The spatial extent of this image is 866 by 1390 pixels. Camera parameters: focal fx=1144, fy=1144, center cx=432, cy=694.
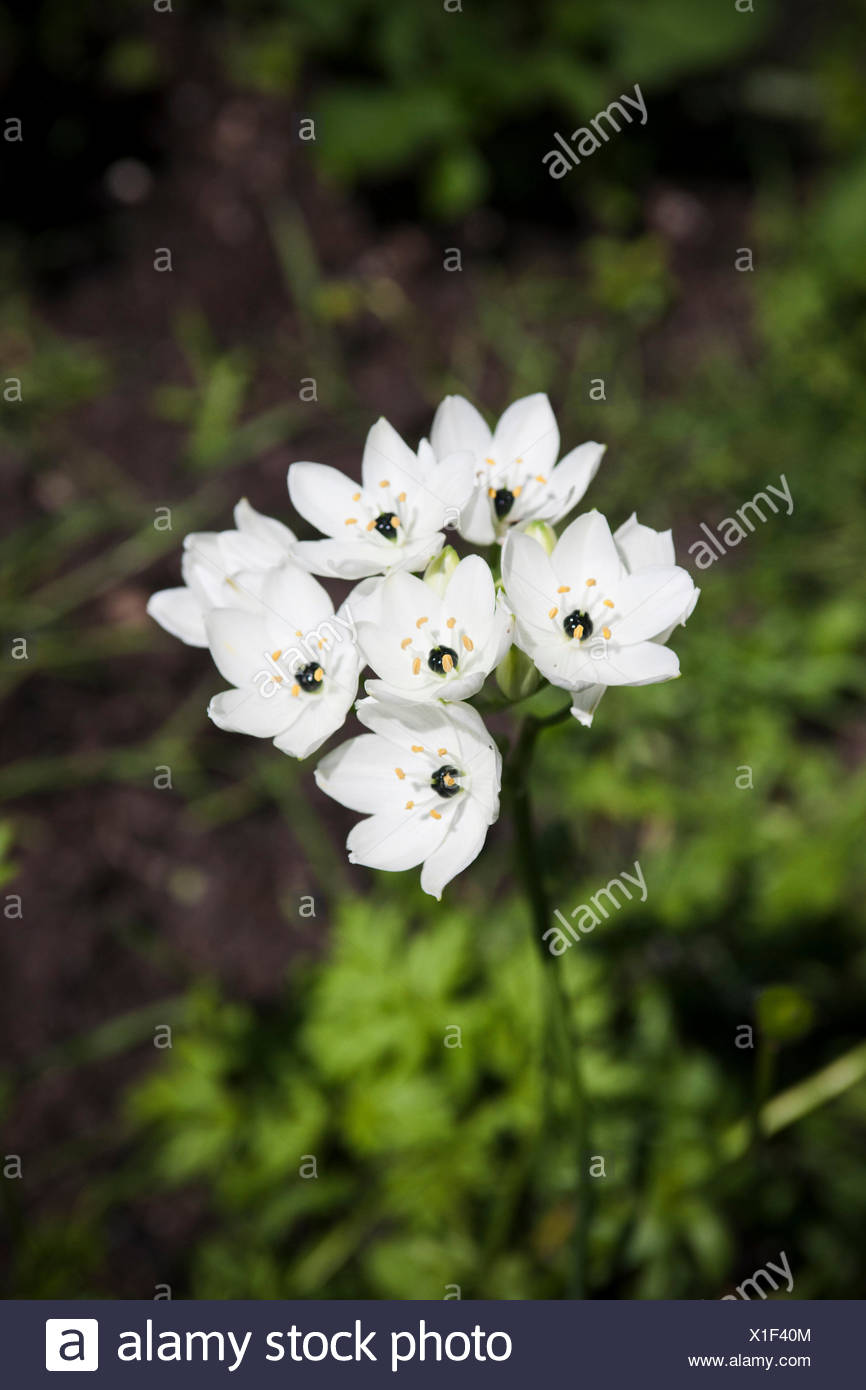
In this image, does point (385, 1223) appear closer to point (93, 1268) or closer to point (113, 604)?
point (93, 1268)

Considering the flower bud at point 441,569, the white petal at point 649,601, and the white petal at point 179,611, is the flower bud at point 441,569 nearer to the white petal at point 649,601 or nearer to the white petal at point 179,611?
the white petal at point 649,601

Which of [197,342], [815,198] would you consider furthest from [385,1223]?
[815,198]

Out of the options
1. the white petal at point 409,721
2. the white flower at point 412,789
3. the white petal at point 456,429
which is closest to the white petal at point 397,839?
the white flower at point 412,789

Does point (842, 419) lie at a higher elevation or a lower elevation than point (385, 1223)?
higher

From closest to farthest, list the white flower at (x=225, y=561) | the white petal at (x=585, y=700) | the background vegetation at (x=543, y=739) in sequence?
the white petal at (x=585, y=700)
the white flower at (x=225, y=561)
the background vegetation at (x=543, y=739)

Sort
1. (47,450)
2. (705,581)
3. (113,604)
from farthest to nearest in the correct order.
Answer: (47,450)
(113,604)
(705,581)

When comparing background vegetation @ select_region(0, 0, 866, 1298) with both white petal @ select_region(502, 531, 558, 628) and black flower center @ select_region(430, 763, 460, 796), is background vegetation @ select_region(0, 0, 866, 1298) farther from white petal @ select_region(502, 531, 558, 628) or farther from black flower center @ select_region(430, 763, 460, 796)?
white petal @ select_region(502, 531, 558, 628)
